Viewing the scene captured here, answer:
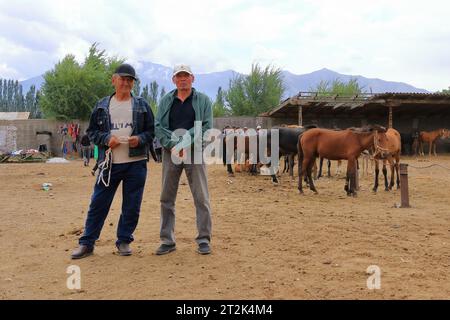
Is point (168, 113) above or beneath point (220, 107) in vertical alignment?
beneath

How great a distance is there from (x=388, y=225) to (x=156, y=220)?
313 centimetres

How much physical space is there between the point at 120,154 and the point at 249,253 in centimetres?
161

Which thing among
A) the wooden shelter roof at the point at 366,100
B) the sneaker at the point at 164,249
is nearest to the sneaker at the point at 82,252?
the sneaker at the point at 164,249

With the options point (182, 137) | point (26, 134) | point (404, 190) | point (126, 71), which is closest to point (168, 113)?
point (182, 137)

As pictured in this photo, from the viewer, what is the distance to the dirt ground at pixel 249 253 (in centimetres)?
A: 323

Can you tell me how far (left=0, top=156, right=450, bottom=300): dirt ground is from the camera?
323 centimetres

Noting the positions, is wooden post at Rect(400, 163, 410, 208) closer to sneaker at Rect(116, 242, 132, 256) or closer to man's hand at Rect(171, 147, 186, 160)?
man's hand at Rect(171, 147, 186, 160)

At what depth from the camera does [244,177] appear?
12789 mm

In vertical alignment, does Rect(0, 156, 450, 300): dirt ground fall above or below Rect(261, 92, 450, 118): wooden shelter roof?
below

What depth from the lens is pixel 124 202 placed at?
4270 mm

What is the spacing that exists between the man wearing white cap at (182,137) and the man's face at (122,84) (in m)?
0.35

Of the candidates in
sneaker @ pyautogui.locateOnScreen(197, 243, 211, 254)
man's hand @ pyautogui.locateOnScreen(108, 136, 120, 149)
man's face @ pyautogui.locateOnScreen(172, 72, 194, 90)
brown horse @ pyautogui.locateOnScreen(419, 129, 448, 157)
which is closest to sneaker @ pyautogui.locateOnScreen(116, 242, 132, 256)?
sneaker @ pyautogui.locateOnScreen(197, 243, 211, 254)

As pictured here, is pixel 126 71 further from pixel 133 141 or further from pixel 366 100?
pixel 366 100

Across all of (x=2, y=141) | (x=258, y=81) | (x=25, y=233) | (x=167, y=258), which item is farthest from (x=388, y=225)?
(x=258, y=81)
